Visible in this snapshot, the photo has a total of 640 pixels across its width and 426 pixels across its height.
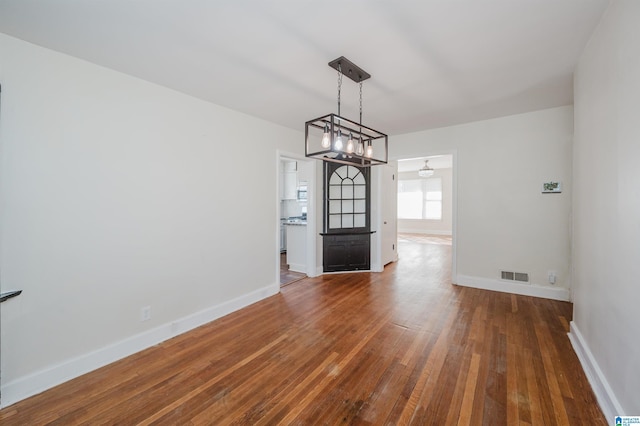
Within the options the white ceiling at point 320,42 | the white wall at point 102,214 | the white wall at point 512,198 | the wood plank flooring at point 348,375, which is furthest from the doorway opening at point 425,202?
the white wall at point 102,214

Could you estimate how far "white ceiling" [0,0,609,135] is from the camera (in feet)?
5.30

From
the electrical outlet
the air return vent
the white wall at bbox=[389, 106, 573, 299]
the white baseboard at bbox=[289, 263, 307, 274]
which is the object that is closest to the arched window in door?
the white baseboard at bbox=[289, 263, 307, 274]

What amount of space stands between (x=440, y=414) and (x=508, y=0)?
2577mm

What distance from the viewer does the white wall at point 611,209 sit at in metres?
1.37

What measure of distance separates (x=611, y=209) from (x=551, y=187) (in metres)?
2.30

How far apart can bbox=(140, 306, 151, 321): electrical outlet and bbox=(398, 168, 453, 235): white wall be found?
398 inches

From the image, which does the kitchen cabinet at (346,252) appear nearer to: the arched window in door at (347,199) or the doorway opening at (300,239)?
the arched window in door at (347,199)

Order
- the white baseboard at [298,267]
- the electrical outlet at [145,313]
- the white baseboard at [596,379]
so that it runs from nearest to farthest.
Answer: the white baseboard at [596,379]
the electrical outlet at [145,313]
the white baseboard at [298,267]

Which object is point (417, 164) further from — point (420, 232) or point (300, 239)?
point (300, 239)

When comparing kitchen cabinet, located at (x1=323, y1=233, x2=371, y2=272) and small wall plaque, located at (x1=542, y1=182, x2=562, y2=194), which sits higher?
small wall plaque, located at (x1=542, y1=182, x2=562, y2=194)

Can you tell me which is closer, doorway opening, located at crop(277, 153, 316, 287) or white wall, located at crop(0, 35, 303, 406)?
white wall, located at crop(0, 35, 303, 406)

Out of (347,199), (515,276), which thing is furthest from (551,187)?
(347,199)

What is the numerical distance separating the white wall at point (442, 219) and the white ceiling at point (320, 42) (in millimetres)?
7619

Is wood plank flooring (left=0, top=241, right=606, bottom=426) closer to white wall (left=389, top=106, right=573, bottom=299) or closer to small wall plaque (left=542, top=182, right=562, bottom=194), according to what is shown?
white wall (left=389, top=106, right=573, bottom=299)
